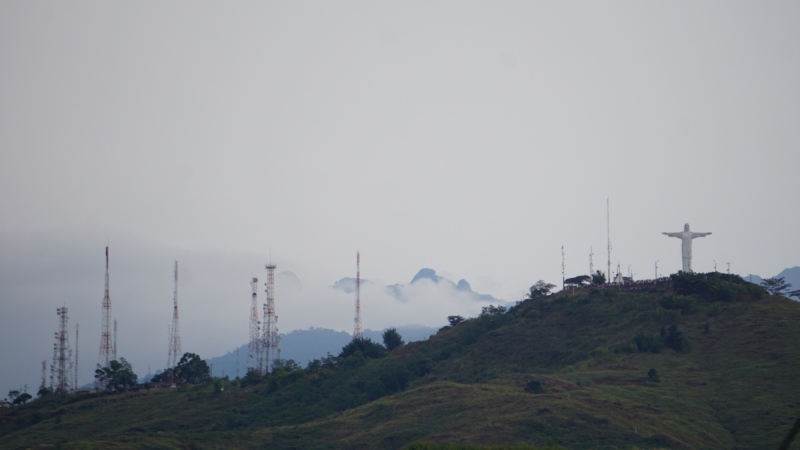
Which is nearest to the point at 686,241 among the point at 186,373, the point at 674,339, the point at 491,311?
the point at 674,339

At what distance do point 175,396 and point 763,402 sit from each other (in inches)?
2411

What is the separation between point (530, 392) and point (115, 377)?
6027 cm

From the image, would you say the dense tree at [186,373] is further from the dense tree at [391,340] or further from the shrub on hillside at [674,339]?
the shrub on hillside at [674,339]

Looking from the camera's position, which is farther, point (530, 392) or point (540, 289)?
point (540, 289)

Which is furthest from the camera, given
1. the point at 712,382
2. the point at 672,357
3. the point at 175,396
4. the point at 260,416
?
the point at 175,396

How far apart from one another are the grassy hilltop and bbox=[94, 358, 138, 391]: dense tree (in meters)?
6.11

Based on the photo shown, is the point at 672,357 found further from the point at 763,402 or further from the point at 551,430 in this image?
the point at 551,430

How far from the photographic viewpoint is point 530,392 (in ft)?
223

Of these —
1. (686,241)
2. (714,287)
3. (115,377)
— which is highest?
(686,241)

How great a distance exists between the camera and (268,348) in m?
104

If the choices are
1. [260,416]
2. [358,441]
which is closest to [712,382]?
[358,441]

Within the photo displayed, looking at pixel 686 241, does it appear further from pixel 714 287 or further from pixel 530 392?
pixel 530 392

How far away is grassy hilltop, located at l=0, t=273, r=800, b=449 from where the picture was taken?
58.6 m

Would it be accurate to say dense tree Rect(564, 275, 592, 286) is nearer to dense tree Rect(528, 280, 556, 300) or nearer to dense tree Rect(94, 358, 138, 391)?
dense tree Rect(528, 280, 556, 300)
